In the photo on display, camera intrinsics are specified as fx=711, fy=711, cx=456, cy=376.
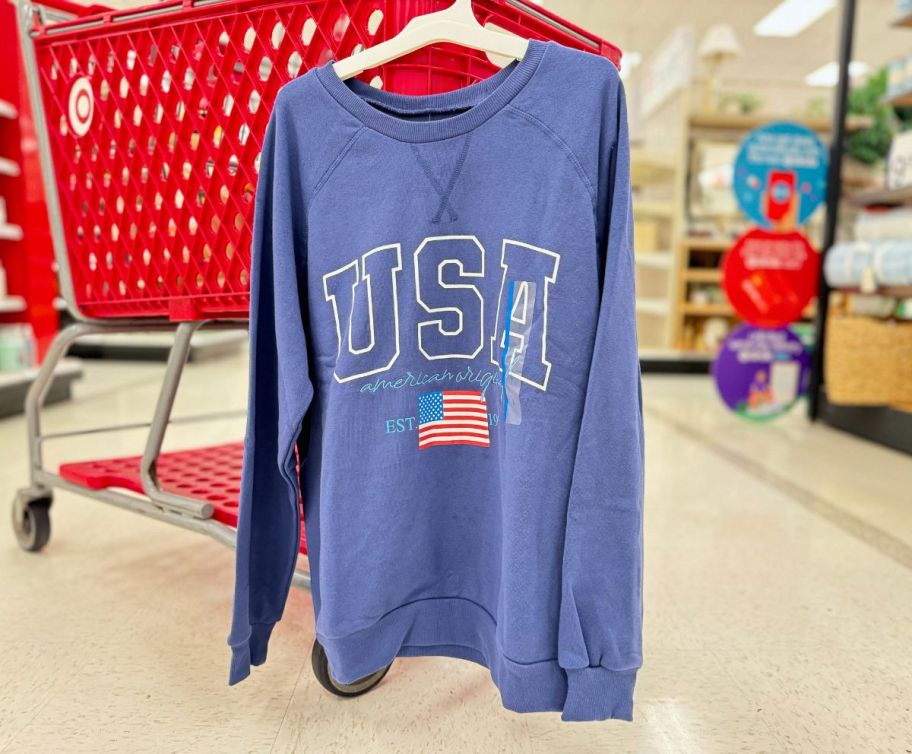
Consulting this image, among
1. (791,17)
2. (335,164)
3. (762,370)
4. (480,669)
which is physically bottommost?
(480,669)

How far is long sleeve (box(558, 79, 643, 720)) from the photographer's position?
893mm

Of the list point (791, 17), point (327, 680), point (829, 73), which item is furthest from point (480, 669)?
point (829, 73)

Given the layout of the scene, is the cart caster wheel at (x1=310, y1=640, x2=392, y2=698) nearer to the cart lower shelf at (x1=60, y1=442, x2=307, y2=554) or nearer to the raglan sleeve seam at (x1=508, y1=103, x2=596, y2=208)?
the cart lower shelf at (x1=60, y1=442, x2=307, y2=554)

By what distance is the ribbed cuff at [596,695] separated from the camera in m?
0.90

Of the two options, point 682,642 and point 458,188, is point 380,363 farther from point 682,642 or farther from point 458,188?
point 682,642

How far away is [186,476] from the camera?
160 centimetres

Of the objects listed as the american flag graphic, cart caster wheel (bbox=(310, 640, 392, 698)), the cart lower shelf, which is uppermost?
the american flag graphic

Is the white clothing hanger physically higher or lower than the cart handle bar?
lower

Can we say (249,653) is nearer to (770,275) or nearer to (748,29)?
(770,275)

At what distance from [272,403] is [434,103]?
1.58 feet

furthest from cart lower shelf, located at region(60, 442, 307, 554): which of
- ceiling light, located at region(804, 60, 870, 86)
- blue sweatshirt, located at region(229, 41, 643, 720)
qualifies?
ceiling light, located at region(804, 60, 870, 86)

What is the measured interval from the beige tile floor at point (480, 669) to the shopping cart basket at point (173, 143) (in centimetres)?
15

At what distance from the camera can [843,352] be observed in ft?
9.93

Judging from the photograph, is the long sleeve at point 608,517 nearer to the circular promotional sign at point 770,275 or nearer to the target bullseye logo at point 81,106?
the target bullseye logo at point 81,106
